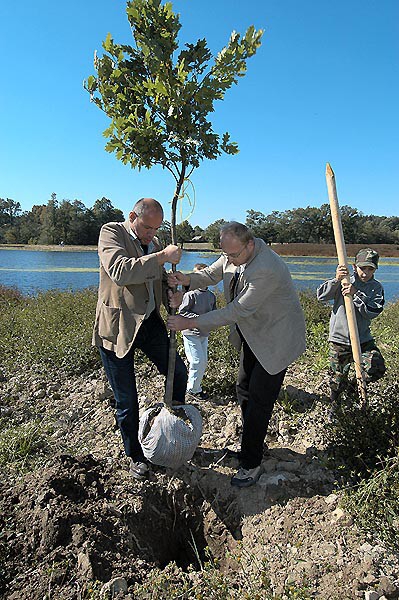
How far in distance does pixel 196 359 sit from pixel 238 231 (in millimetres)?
2427

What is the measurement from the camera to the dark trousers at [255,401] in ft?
10.4

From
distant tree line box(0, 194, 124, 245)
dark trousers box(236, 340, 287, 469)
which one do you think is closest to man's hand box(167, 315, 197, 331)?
dark trousers box(236, 340, 287, 469)

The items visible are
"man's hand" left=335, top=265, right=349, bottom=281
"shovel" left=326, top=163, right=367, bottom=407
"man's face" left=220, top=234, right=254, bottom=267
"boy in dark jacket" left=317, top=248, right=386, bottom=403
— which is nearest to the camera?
"man's face" left=220, top=234, right=254, bottom=267

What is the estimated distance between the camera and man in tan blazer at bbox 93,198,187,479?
2.96 meters

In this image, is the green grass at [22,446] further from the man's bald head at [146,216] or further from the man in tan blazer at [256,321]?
the man's bald head at [146,216]

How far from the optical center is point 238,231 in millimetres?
2949

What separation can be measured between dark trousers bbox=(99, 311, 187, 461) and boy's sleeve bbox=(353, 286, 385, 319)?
1.86 metres

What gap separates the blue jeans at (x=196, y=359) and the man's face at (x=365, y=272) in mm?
1927

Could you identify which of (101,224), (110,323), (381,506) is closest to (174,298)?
(110,323)

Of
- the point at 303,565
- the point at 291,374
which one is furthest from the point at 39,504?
the point at 291,374

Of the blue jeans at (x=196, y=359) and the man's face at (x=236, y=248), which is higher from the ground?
the man's face at (x=236, y=248)

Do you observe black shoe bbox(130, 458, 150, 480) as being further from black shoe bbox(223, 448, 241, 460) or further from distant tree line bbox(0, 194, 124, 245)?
distant tree line bbox(0, 194, 124, 245)

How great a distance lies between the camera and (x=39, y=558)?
2480 millimetres

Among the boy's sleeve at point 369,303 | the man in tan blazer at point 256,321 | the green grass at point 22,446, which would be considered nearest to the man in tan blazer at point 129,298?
the man in tan blazer at point 256,321
